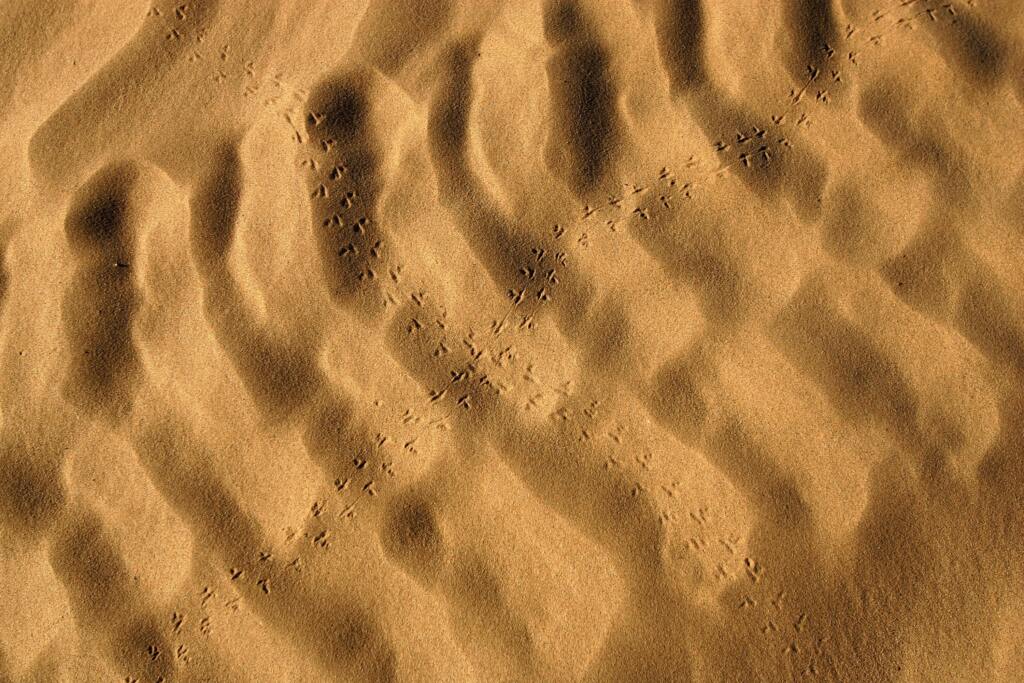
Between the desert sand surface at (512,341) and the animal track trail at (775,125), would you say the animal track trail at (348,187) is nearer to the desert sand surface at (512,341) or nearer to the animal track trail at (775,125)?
the desert sand surface at (512,341)

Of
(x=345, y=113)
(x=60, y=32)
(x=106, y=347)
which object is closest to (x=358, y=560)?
(x=106, y=347)

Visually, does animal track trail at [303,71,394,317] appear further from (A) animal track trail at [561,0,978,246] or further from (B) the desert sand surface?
(A) animal track trail at [561,0,978,246]

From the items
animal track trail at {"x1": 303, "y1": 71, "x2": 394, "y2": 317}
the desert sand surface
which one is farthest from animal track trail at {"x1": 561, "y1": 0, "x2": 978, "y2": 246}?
animal track trail at {"x1": 303, "y1": 71, "x2": 394, "y2": 317}

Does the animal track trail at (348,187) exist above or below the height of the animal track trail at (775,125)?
above

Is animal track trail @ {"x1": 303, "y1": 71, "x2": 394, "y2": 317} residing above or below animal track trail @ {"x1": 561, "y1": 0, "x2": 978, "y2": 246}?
above

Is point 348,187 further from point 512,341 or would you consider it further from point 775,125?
point 775,125

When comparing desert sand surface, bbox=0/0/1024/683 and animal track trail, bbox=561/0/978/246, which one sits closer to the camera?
desert sand surface, bbox=0/0/1024/683

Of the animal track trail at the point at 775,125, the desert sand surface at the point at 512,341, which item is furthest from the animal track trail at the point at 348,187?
the animal track trail at the point at 775,125

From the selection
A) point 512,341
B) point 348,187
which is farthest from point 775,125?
point 348,187
